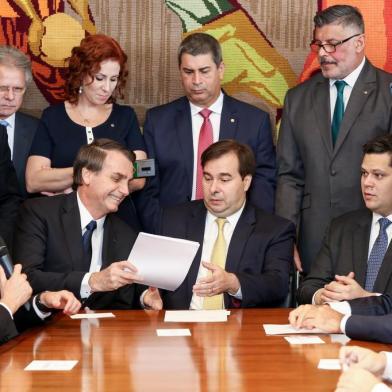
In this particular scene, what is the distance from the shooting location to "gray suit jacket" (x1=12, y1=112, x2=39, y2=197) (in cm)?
545

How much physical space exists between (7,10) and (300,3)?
2.00 m

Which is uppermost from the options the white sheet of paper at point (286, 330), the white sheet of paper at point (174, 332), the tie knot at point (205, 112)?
the tie knot at point (205, 112)

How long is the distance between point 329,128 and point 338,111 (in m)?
0.12

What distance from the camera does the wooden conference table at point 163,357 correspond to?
290 centimetres

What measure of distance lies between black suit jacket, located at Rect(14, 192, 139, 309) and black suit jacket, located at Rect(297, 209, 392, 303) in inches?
36.3

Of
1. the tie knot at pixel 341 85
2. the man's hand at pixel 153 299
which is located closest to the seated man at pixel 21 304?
the man's hand at pixel 153 299

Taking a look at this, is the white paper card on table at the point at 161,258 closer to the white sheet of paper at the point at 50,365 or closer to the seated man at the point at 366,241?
the seated man at the point at 366,241

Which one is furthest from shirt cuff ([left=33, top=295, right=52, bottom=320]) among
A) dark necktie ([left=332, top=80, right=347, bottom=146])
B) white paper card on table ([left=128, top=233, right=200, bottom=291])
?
dark necktie ([left=332, top=80, right=347, bottom=146])

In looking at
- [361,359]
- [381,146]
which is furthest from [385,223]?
[361,359]

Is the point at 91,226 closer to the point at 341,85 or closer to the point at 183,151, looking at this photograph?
the point at 183,151

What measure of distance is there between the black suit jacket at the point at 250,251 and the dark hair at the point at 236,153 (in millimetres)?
204

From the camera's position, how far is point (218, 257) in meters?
4.72

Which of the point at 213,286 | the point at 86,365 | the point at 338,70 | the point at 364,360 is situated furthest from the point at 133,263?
the point at 338,70

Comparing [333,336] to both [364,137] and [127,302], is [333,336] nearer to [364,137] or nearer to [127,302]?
[127,302]
